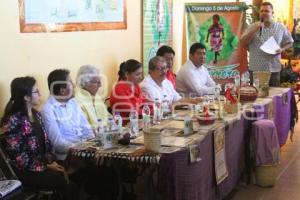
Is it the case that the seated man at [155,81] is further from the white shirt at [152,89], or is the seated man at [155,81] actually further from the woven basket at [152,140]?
the woven basket at [152,140]

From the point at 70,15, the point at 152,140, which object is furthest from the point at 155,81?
the point at 152,140

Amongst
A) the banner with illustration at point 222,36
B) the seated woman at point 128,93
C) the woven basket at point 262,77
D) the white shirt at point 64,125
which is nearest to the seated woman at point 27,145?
the white shirt at point 64,125

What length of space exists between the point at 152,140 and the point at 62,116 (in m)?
0.80

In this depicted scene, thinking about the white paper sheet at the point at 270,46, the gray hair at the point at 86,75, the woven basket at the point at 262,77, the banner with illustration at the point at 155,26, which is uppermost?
the banner with illustration at the point at 155,26

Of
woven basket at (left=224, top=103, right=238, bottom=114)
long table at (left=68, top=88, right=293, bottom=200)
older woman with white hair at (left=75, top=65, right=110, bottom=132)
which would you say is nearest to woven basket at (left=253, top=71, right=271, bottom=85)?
long table at (left=68, top=88, right=293, bottom=200)

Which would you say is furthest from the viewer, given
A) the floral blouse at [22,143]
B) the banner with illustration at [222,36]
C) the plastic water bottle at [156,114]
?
the banner with illustration at [222,36]

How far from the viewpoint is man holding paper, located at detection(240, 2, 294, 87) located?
16.9 ft

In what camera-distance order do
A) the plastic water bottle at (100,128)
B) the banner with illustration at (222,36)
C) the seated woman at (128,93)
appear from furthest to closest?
the banner with illustration at (222,36)
the seated woman at (128,93)
the plastic water bottle at (100,128)

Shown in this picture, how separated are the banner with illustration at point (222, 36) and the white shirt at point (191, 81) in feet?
3.58

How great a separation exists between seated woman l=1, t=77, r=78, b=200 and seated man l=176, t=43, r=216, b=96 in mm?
2192

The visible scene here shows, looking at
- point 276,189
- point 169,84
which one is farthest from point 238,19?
point 276,189

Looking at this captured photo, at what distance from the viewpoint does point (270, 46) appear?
518cm

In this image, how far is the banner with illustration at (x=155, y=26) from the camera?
16.8 feet

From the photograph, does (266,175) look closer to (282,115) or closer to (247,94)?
(247,94)
